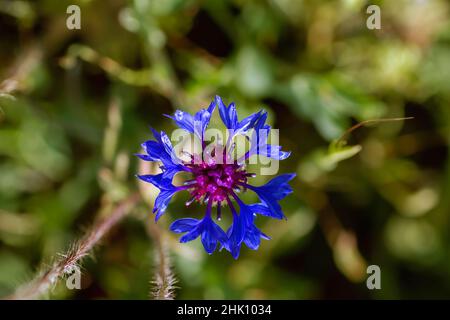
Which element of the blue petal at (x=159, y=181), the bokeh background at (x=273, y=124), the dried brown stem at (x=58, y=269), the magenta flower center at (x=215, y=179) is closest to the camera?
the dried brown stem at (x=58, y=269)

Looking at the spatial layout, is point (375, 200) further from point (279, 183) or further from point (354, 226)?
point (279, 183)

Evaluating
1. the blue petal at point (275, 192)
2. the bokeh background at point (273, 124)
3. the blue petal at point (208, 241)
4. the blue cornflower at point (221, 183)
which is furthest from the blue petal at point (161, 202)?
the bokeh background at point (273, 124)

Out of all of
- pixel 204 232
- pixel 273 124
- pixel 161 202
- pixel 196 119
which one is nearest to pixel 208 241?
pixel 204 232

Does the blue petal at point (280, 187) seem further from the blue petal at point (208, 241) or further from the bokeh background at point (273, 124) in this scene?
the bokeh background at point (273, 124)

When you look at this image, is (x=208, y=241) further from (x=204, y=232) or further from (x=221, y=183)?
(x=221, y=183)

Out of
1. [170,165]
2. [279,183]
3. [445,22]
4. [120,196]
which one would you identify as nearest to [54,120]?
[120,196]

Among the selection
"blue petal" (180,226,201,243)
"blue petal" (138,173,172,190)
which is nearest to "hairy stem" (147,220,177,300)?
"blue petal" (180,226,201,243)
